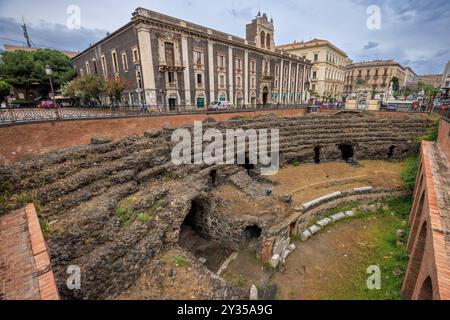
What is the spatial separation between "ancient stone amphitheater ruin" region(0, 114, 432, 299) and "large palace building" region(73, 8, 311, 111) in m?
10.9

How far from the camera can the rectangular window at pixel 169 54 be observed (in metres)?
25.2

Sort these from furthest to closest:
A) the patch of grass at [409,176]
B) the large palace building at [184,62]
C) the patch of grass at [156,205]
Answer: the large palace building at [184,62] → the patch of grass at [409,176] → the patch of grass at [156,205]

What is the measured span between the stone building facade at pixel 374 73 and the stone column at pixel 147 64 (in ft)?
221

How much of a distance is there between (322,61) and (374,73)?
27.9 meters

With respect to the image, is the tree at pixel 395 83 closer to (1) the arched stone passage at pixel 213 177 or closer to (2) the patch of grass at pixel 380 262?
(2) the patch of grass at pixel 380 262

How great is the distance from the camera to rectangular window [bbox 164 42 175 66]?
82.5 feet

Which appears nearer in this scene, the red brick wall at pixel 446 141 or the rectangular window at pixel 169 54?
the red brick wall at pixel 446 141

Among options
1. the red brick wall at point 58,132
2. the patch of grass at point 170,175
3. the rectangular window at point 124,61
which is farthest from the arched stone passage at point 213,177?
the rectangular window at point 124,61

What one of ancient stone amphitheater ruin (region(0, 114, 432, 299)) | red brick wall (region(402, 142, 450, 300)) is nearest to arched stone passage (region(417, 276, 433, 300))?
red brick wall (region(402, 142, 450, 300))

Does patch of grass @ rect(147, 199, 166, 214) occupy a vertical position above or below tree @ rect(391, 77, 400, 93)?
below

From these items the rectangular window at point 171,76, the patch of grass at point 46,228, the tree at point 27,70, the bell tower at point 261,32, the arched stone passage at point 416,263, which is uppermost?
the bell tower at point 261,32

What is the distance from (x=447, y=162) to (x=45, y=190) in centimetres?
1733

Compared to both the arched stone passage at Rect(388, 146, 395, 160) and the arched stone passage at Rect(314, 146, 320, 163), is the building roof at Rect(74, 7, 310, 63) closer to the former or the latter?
the arched stone passage at Rect(314, 146, 320, 163)

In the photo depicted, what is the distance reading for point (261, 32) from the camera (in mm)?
36750
